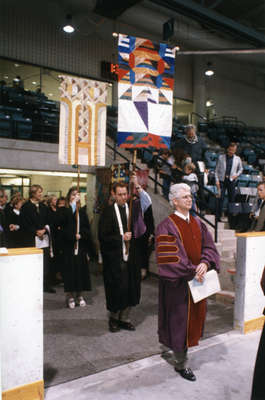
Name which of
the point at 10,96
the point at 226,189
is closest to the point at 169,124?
the point at 226,189

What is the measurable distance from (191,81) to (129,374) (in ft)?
53.3

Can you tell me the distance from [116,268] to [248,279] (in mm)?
1597

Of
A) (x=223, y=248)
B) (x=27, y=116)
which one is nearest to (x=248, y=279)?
(x=223, y=248)

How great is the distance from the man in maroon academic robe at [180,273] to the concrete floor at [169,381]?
6.6 inches

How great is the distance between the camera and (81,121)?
4477 mm

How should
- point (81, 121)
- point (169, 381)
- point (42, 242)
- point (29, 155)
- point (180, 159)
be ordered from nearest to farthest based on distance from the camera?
1. point (169, 381)
2. point (81, 121)
3. point (42, 242)
4. point (180, 159)
5. point (29, 155)

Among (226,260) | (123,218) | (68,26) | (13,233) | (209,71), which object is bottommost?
(226,260)

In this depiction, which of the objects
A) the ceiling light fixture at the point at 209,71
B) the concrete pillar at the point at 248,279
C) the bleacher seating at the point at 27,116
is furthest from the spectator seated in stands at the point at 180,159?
the ceiling light fixture at the point at 209,71

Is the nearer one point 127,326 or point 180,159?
point 127,326

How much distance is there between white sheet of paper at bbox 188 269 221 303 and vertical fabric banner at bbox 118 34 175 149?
1.78 meters

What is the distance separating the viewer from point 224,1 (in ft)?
40.9

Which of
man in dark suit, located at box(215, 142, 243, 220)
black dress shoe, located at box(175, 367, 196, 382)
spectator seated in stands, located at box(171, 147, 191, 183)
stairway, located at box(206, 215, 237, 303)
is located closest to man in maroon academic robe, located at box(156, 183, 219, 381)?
black dress shoe, located at box(175, 367, 196, 382)

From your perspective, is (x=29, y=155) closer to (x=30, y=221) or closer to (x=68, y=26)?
(x=30, y=221)

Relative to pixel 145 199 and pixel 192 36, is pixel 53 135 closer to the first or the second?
pixel 145 199
